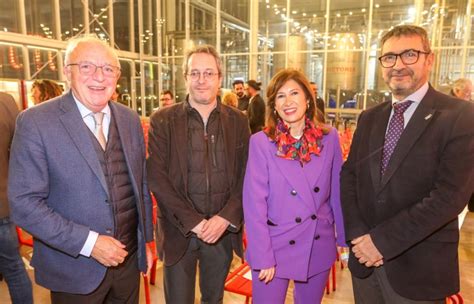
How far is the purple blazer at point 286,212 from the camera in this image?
1.96m

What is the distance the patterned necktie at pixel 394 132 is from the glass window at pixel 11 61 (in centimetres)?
973

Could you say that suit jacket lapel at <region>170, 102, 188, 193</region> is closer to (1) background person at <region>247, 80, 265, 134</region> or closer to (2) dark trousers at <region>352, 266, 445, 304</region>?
(2) dark trousers at <region>352, 266, 445, 304</region>

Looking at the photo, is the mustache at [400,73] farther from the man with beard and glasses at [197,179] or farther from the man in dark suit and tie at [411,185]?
the man with beard and glasses at [197,179]

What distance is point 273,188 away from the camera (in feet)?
6.50

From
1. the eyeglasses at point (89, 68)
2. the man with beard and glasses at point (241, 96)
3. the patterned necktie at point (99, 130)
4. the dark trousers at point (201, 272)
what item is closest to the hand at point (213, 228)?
the dark trousers at point (201, 272)

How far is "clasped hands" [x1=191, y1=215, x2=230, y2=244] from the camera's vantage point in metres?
2.02

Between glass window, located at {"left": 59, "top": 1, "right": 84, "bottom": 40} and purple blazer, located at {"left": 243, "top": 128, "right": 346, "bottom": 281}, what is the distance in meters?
10.8

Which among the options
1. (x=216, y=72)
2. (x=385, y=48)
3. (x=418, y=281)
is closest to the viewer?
(x=418, y=281)

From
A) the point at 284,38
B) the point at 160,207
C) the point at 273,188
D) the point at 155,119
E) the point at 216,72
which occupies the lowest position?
the point at 160,207

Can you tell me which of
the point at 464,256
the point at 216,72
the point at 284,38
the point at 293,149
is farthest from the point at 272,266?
the point at 284,38

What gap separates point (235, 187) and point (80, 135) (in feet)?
3.10

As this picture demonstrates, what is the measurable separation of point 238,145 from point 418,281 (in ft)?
3.93

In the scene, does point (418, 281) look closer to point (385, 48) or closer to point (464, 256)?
point (385, 48)

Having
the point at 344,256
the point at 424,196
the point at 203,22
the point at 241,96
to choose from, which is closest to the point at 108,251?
the point at 424,196
